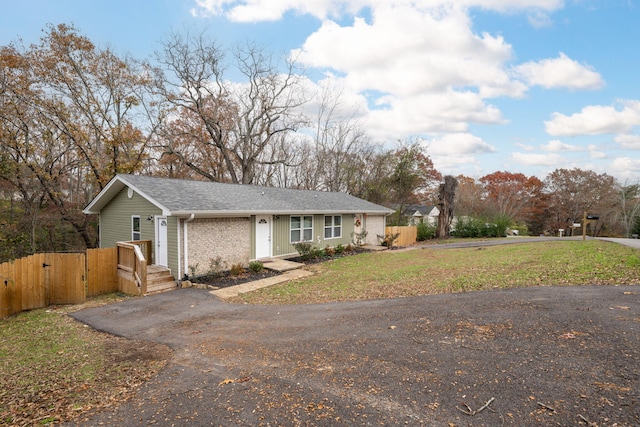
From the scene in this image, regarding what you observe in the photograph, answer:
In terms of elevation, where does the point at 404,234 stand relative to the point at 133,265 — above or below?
above

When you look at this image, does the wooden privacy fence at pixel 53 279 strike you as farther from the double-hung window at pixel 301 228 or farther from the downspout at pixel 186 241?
the double-hung window at pixel 301 228

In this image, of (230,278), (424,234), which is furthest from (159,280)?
(424,234)

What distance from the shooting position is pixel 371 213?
2142 centimetres

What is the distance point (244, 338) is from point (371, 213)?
16476mm

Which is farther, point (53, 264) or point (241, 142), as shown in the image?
point (241, 142)

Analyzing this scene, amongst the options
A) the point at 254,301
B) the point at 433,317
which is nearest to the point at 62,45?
the point at 254,301

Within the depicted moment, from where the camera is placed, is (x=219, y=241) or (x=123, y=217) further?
(x=123, y=217)

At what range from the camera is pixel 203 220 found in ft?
38.8

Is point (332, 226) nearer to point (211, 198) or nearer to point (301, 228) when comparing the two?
point (301, 228)

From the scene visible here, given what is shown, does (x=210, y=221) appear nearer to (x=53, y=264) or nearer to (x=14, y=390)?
(x=53, y=264)

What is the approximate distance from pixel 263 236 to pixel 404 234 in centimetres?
1272

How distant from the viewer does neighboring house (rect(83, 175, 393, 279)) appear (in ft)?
37.0

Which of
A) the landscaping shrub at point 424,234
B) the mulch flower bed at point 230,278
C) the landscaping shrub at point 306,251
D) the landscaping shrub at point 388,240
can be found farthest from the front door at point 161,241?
the landscaping shrub at point 424,234

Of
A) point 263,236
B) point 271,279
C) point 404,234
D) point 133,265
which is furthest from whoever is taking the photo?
point 404,234
